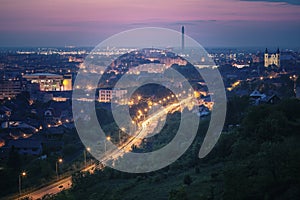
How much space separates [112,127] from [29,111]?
13.9 ft

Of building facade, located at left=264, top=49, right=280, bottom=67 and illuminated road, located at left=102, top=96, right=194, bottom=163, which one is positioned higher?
building facade, located at left=264, top=49, right=280, bottom=67

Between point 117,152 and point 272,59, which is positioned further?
point 272,59

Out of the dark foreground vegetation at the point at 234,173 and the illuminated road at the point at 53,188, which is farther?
the illuminated road at the point at 53,188

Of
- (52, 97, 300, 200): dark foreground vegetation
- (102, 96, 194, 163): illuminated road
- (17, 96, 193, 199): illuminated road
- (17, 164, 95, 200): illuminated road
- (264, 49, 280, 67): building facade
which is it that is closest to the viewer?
(52, 97, 300, 200): dark foreground vegetation

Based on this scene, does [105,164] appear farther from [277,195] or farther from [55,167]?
[277,195]

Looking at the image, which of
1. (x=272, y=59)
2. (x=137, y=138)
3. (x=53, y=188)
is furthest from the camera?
(x=272, y=59)

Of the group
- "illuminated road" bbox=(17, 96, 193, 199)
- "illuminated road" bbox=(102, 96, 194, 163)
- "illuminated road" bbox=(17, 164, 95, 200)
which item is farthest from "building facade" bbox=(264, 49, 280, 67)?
"illuminated road" bbox=(17, 164, 95, 200)

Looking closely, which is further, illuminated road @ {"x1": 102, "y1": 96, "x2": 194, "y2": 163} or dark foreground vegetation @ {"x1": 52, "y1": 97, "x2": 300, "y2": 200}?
illuminated road @ {"x1": 102, "y1": 96, "x2": 194, "y2": 163}

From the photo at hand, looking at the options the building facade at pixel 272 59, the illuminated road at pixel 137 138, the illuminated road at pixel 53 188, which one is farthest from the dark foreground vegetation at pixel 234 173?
the building facade at pixel 272 59

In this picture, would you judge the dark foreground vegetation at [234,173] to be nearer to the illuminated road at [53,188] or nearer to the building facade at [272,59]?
the illuminated road at [53,188]

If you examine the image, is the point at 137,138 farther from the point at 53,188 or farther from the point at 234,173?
the point at 234,173

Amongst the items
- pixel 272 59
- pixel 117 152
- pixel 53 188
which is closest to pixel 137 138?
pixel 117 152

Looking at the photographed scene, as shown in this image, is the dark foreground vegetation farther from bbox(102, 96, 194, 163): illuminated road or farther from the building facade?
the building facade

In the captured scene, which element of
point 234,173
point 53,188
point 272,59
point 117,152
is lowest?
point 53,188
